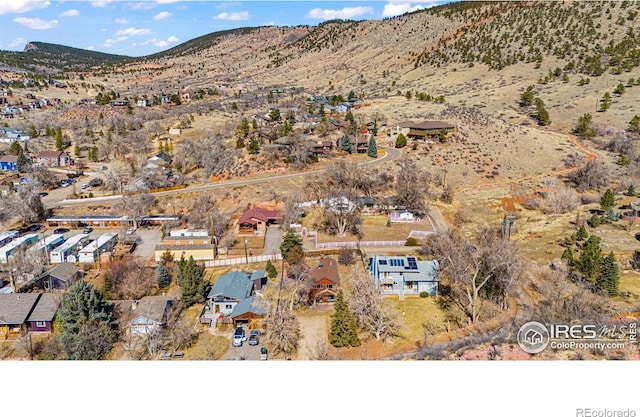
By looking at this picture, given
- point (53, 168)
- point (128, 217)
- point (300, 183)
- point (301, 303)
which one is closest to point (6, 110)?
point (53, 168)

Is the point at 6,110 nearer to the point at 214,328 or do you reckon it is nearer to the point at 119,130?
the point at 119,130

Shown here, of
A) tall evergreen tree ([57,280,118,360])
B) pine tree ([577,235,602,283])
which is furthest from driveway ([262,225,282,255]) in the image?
pine tree ([577,235,602,283])

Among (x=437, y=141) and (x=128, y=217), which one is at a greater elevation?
(x=437, y=141)

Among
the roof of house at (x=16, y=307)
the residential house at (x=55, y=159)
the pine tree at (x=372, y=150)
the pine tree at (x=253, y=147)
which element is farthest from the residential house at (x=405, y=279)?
the residential house at (x=55, y=159)

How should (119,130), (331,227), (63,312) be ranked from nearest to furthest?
1. (63,312)
2. (331,227)
3. (119,130)

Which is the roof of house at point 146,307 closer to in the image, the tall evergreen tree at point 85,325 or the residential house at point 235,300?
the tall evergreen tree at point 85,325
